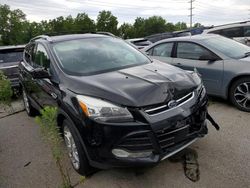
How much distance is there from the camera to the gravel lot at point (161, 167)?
2.90 metres

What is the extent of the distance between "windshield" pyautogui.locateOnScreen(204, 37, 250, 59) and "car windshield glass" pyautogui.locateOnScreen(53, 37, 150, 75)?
1.89 m

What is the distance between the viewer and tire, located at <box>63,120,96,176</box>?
9.53 feet

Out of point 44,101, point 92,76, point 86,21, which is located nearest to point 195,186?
point 92,76

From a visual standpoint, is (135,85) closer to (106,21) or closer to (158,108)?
(158,108)

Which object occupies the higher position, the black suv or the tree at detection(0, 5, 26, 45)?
the tree at detection(0, 5, 26, 45)

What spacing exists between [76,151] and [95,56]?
147 centimetres

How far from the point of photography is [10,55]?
305 inches

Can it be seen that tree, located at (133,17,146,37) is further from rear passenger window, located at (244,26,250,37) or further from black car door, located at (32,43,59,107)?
black car door, located at (32,43,59,107)

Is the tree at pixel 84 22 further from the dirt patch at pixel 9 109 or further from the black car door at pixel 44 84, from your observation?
the black car door at pixel 44 84

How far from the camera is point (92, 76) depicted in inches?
126

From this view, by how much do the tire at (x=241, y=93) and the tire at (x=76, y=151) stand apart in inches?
123

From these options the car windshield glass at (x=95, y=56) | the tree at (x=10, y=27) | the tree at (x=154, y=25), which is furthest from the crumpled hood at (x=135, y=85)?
the tree at (x=154, y=25)

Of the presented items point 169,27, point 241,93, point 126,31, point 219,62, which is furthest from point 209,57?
point 169,27

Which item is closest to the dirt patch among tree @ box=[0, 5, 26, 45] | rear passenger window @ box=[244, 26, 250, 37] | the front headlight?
the front headlight
